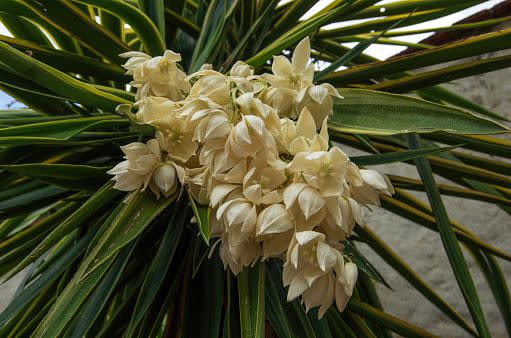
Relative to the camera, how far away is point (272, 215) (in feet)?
1.55

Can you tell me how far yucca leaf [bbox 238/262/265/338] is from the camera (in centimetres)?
57

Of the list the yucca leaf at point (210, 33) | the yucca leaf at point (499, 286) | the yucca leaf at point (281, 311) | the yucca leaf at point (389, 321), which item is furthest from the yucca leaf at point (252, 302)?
the yucca leaf at point (499, 286)

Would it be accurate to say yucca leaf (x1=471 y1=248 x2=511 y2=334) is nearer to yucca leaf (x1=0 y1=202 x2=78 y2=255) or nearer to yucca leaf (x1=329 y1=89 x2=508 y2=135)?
yucca leaf (x1=329 y1=89 x2=508 y2=135)

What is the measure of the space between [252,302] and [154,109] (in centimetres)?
22

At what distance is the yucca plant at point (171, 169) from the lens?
0.60m

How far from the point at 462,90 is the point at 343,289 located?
1.51 m

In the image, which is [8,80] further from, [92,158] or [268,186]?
[268,186]

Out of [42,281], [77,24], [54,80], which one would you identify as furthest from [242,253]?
[77,24]

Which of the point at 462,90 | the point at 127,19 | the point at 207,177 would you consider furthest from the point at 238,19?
the point at 462,90

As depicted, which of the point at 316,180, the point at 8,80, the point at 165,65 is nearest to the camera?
the point at 316,180

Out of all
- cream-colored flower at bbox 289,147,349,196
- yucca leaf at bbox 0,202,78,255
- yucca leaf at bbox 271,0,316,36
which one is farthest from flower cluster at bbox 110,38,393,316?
yucca leaf at bbox 271,0,316,36

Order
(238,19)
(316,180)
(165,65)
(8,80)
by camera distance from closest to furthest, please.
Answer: (316,180), (165,65), (8,80), (238,19)

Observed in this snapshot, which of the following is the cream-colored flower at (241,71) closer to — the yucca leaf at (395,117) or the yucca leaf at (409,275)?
the yucca leaf at (395,117)

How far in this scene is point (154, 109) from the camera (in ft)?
1.90
